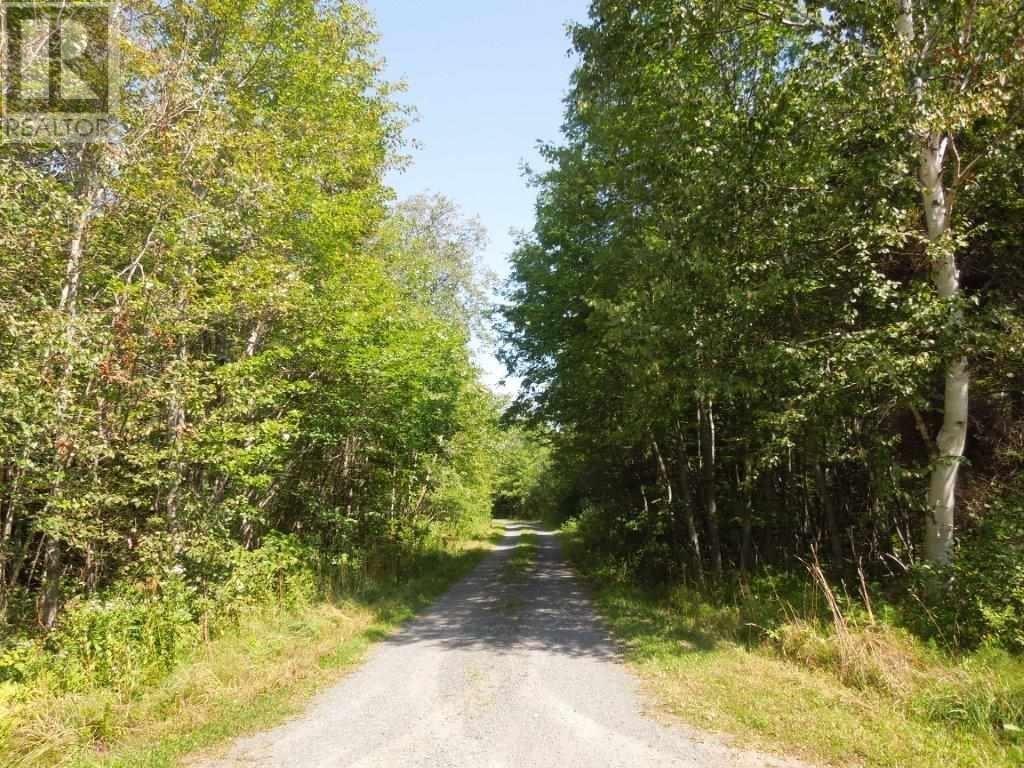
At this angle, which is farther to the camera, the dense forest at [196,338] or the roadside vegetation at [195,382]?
the dense forest at [196,338]

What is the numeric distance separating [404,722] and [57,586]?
579 centimetres

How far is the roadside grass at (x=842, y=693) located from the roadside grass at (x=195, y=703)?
178 inches

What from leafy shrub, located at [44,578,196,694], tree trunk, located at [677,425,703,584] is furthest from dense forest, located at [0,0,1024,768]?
tree trunk, located at [677,425,703,584]

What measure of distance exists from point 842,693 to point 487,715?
399 cm

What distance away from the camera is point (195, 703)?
20.9 feet

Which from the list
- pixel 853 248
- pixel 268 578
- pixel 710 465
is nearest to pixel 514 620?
pixel 268 578

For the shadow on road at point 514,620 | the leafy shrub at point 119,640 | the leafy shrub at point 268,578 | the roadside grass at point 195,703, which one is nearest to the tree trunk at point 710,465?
the shadow on road at point 514,620

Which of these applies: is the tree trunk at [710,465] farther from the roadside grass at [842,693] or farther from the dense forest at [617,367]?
the roadside grass at [842,693]

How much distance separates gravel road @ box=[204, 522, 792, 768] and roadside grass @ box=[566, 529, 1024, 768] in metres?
0.53

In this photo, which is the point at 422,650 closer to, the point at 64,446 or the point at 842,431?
the point at 64,446

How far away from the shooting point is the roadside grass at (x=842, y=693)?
4992mm

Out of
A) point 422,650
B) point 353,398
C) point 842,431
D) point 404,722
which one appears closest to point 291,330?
point 353,398

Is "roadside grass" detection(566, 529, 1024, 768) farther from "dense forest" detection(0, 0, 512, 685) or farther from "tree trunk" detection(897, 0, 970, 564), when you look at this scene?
"dense forest" detection(0, 0, 512, 685)

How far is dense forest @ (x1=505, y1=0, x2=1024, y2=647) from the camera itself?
7.26 meters
